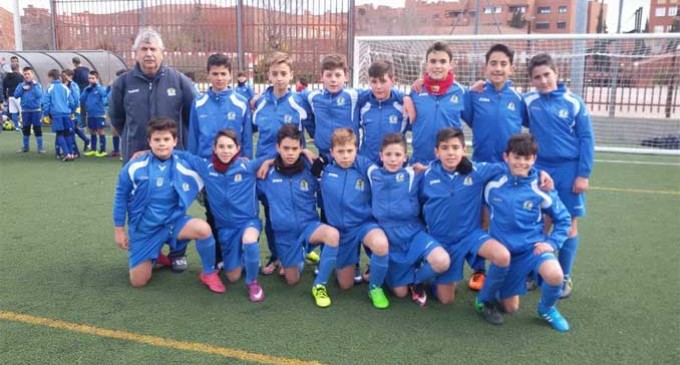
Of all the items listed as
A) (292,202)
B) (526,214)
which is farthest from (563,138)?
(292,202)

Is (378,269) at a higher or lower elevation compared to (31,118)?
lower

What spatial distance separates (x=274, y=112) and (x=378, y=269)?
1.47 m

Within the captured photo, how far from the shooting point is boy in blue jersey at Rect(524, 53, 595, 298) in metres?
3.73

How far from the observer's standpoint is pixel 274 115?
4250 mm

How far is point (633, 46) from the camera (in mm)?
10289

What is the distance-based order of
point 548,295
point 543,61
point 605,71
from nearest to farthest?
1. point 548,295
2. point 543,61
3. point 605,71

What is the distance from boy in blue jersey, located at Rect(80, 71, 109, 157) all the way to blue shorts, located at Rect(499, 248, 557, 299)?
851 cm

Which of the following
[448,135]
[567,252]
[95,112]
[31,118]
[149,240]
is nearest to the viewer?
[448,135]

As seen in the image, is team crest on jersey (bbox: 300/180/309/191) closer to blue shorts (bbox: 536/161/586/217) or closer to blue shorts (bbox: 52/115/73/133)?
blue shorts (bbox: 536/161/586/217)

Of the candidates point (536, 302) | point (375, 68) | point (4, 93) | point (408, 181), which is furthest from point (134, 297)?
point (4, 93)

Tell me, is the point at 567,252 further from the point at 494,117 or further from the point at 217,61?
the point at 217,61

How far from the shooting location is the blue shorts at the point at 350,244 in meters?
3.85

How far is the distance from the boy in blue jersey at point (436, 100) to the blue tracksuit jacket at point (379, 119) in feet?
0.45

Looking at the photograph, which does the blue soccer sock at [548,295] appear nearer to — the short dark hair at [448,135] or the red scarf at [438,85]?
the short dark hair at [448,135]
